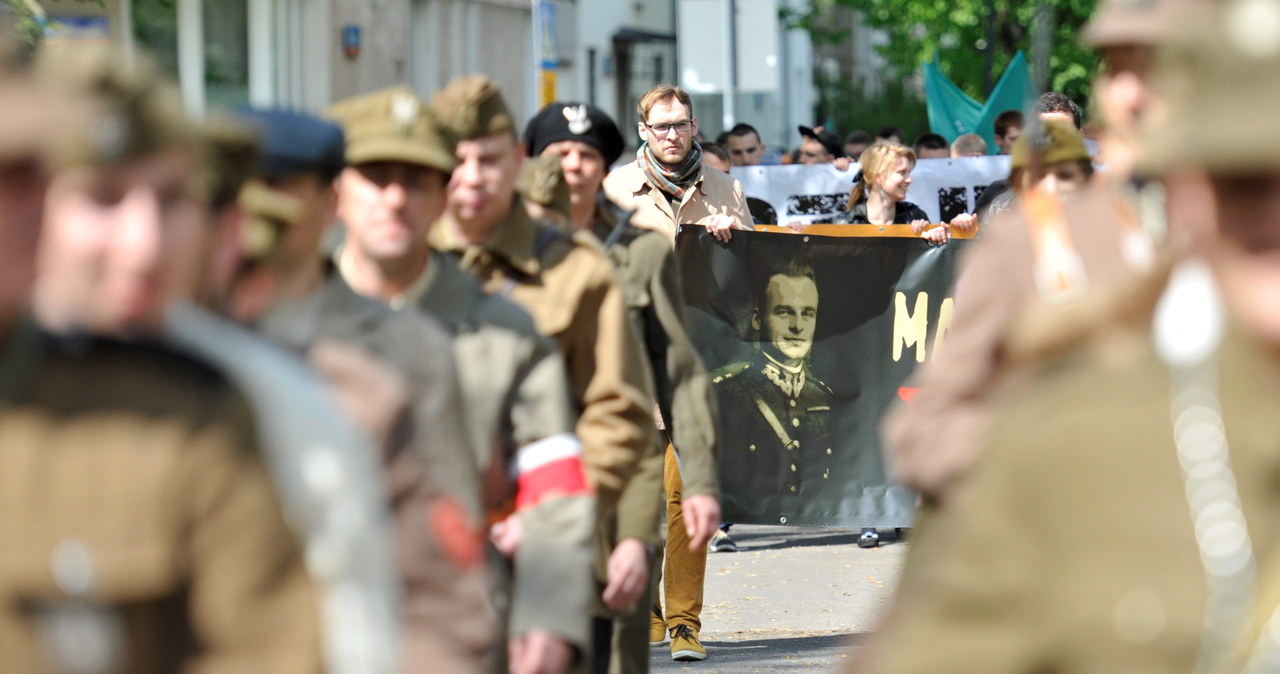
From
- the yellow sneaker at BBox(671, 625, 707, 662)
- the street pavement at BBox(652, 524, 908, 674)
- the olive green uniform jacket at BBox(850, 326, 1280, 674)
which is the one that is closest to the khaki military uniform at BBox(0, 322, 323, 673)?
the olive green uniform jacket at BBox(850, 326, 1280, 674)

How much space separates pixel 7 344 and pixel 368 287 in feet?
6.83

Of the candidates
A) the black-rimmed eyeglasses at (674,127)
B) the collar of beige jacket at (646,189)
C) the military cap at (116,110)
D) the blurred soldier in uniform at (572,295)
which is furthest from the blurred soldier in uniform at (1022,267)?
the collar of beige jacket at (646,189)

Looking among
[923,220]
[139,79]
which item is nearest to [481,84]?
[139,79]

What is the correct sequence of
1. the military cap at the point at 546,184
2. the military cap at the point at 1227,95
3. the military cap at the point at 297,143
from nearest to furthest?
the military cap at the point at 1227,95 → the military cap at the point at 297,143 → the military cap at the point at 546,184

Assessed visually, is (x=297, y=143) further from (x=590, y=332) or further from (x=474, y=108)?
(x=590, y=332)

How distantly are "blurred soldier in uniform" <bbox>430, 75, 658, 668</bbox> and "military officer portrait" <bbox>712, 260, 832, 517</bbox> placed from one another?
5706 millimetres

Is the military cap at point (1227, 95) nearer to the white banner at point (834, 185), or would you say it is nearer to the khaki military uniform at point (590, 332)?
the khaki military uniform at point (590, 332)

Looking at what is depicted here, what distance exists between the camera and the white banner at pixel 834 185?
15.0 metres

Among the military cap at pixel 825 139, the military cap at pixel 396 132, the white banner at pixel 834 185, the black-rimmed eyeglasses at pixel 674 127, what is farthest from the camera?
the military cap at pixel 825 139

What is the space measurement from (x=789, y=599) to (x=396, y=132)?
6.54 meters

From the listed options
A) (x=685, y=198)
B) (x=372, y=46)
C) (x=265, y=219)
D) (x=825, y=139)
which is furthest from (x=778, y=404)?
(x=372, y=46)

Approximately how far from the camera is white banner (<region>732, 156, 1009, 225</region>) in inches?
591

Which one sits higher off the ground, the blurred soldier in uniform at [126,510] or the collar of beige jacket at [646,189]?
the collar of beige jacket at [646,189]

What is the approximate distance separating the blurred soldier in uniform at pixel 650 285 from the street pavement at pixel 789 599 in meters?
2.06
